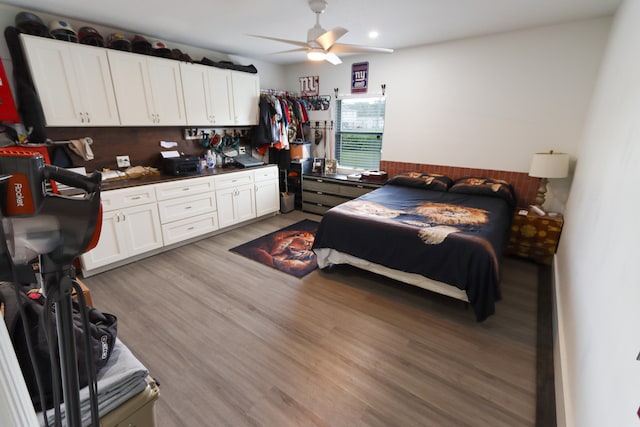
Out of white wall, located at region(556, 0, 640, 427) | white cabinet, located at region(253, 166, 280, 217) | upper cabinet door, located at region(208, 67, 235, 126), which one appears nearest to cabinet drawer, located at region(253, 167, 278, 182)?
white cabinet, located at region(253, 166, 280, 217)

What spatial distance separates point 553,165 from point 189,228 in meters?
4.11

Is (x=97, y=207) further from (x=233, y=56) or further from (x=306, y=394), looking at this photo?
(x=233, y=56)

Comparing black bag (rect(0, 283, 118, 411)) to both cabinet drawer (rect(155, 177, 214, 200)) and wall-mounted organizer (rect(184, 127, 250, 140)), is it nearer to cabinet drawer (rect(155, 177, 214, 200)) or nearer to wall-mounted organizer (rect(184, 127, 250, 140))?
cabinet drawer (rect(155, 177, 214, 200))

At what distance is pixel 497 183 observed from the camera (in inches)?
132

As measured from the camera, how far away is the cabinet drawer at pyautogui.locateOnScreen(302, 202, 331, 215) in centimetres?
469

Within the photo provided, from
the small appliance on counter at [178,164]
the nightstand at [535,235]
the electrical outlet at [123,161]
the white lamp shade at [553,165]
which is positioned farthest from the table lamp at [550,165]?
the electrical outlet at [123,161]

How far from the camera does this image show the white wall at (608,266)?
93 cm

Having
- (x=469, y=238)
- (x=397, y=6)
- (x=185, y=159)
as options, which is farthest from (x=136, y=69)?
(x=469, y=238)

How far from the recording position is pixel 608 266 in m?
1.26

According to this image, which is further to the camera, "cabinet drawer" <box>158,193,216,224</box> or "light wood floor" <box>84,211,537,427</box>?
"cabinet drawer" <box>158,193,216,224</box>

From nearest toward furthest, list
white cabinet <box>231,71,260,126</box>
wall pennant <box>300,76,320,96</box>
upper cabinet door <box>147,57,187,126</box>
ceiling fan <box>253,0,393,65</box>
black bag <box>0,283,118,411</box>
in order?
1. black bag <box>0,283,118,411</box>
2. ceiling fan <box>253,0,393,65</box>
3. upper cabinet door <box>147,57,187,126</box>
4. white cabinet <box>231,71,260,126</box>
5. wall pennant <box>300,76,320,96</box>

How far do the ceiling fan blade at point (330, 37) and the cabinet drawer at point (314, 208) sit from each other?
8.49 feet

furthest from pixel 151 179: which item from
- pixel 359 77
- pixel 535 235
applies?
pixel 535 235

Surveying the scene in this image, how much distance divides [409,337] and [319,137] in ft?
12.1
